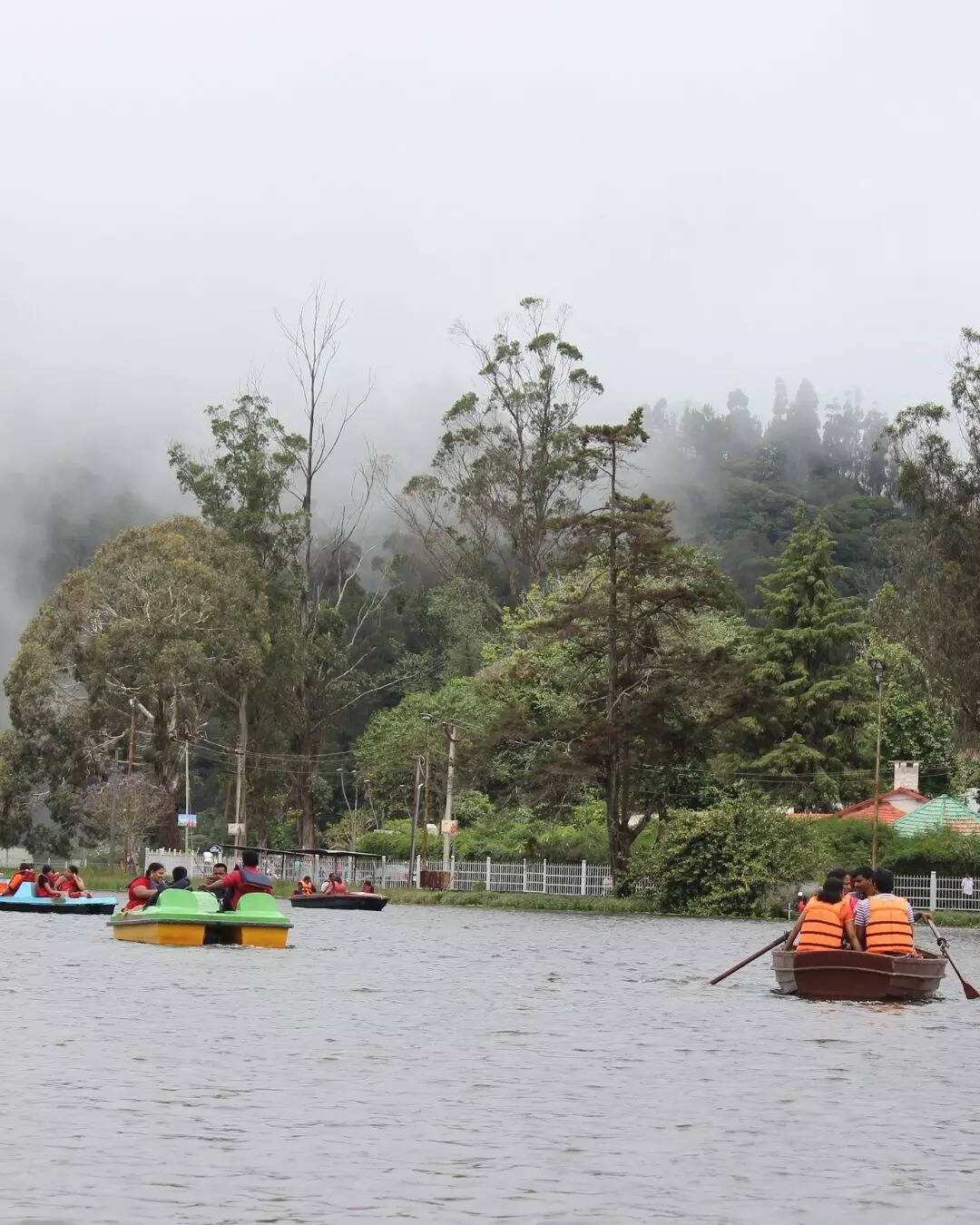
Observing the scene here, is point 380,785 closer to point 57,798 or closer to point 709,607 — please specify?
point 57,798

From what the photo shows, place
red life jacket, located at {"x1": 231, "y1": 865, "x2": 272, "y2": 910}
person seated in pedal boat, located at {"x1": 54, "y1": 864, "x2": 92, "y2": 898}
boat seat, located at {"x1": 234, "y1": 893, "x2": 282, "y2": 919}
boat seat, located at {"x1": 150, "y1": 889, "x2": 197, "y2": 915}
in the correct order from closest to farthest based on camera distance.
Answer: boat seat, located at {"x1": 150, "y1": 889, "x2": 197, "y2": 915}
boat seat, located at {"x1": 234, "y1": 893, "x2": 282, "y2": 919}
red life jacket, located at {"x1": 231, "y1": 865, "x2": 272, "y2": 910}
person seated in pedal boat, located at {"x1": 54, "y1": 864, "x2": 92, "y2": 898}

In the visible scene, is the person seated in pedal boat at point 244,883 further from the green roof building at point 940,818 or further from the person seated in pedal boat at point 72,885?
the green roof building at point 940,818

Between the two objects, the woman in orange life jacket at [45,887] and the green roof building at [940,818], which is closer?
the woman in orange life jacket at [45,887]

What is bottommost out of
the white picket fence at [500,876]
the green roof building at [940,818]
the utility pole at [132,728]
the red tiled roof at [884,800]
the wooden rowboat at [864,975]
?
the wooden rowboat at [864,975]

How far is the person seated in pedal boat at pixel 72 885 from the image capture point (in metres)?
51.8

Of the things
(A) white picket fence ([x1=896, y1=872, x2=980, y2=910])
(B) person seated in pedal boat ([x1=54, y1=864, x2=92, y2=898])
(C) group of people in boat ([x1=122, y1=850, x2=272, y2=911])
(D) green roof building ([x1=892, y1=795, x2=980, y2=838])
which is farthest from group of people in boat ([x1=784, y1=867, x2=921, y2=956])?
(D) green roof building ([x1=892, y1=795, x2=980, y2=838])

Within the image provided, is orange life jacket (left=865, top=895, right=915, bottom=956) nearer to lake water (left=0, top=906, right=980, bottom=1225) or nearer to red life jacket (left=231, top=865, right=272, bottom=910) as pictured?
lake water (left=0, top=906, right=980, bottom=1225)

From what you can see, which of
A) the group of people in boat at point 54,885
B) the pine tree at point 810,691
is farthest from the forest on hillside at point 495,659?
the group of people in boat at point 54,885

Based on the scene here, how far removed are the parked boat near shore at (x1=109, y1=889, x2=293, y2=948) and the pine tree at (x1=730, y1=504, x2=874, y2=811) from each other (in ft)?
159

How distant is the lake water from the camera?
10.8 metres

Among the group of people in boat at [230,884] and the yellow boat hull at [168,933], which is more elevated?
the group of people in boat at [230,884]

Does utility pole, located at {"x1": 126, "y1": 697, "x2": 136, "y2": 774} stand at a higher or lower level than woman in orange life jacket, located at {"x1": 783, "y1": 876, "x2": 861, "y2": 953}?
higher

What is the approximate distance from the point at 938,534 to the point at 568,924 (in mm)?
19239

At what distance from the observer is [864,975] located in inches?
1028
